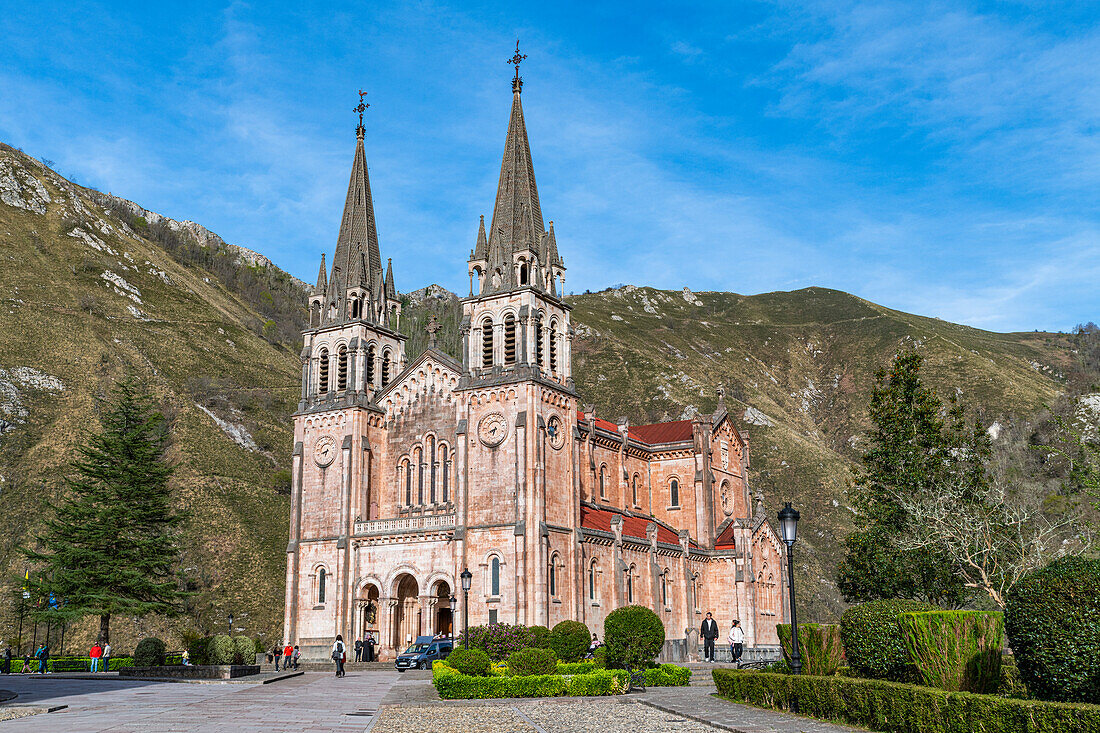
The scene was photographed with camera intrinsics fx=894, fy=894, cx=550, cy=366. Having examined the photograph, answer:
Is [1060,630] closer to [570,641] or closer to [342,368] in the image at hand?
[570,641]

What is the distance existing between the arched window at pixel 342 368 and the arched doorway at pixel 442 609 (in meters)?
14.1

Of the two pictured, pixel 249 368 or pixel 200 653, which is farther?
pixel 249 368

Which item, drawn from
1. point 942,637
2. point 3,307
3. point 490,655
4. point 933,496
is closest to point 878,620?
point 942,637

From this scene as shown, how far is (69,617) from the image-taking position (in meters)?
46.3

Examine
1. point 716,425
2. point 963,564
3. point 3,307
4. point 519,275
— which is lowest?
point 963,564

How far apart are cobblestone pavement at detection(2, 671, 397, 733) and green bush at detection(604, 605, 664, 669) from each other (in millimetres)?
7849

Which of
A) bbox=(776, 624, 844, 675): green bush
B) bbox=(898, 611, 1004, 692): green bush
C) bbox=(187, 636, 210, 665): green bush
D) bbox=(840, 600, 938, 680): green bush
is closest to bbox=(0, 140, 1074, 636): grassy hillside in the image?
bbox=(187, 636, 210, 665): green bush

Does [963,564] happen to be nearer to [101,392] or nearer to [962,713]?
[962,713]

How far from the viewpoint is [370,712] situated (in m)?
22.8

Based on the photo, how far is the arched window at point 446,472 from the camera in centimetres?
5041

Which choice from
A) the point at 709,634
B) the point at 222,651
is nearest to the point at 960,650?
the point at 709,634

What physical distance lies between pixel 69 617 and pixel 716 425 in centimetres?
4110

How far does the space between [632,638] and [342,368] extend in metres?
31.3

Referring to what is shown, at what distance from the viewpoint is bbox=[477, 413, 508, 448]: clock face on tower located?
156 feet
